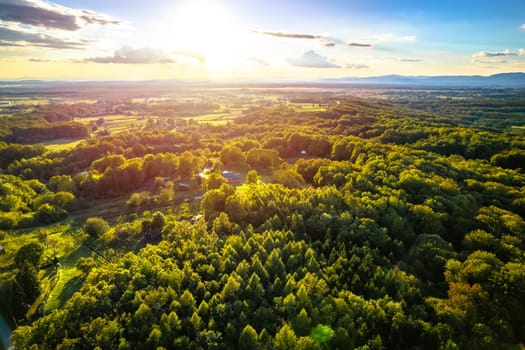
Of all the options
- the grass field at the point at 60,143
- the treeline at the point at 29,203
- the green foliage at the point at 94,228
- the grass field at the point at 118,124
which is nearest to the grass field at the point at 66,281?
the green foliage at the point at 94,228

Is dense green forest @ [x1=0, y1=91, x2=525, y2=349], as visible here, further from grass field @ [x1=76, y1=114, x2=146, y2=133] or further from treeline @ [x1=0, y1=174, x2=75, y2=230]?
grass field @ [x1=76, y1=114, x2=146, y2=133]

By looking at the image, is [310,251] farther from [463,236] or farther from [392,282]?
[463,236]

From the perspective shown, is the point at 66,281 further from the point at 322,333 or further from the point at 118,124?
the point at 118,124

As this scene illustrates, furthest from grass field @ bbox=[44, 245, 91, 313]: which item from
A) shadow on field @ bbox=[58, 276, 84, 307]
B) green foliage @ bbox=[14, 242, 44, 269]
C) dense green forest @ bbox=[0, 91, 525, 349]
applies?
green foliage @ bbox=[14, 242, 44, 269]

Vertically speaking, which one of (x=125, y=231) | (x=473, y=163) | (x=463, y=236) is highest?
(x=473, y=163)

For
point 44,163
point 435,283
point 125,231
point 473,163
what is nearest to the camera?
point 435,283

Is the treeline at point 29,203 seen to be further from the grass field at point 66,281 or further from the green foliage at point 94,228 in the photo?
the grass field at point 66,281

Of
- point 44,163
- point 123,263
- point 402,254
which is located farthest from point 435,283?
point 44,163

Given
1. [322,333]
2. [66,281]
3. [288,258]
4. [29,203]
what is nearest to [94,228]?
[66,281]
